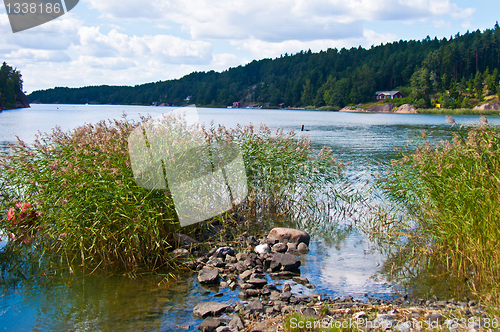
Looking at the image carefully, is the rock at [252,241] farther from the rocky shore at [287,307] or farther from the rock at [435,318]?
the rock at [435,318]

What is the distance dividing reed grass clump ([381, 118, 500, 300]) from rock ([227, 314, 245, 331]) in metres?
3.58

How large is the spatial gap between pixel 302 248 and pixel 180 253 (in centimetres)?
293

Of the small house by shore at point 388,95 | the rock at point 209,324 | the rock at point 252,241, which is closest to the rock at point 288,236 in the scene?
the rock at point 252,241

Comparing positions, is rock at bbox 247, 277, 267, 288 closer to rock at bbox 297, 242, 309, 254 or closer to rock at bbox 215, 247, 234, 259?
rock at bbox 215, 247, 234, 259

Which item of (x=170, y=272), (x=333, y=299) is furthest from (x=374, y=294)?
(x=170, y=272)

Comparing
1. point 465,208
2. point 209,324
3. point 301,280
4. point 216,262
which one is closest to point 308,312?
point 209,324

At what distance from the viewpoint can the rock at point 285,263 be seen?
25.5ft

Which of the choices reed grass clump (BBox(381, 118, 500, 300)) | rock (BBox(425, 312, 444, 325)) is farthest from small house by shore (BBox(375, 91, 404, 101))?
rock (BBox(425, 312, 444, 325))

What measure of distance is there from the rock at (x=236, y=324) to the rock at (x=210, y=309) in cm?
45

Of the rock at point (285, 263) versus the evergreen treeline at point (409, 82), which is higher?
the evergreen treeline at point (409, 82)

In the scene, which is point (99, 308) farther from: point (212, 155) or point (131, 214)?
point (212, 155)

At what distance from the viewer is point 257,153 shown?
440 inches

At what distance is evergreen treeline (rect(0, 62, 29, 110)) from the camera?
351ft

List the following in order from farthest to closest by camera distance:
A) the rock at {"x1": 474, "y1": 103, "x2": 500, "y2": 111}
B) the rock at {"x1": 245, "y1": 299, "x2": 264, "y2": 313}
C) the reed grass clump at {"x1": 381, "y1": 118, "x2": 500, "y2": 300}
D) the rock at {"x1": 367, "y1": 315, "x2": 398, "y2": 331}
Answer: the rock at {"x1": 474, "y1": 103, "x2": 500, "y2": 111} → the reed grass clump at {"x1": 381, "y1": 118, "x2": 500, "y2": 300} → the rock at {"x1": 245, "y1": 299, "x2": 264, "y2": 313} → the rock at {"x1": 367, "y1": 315, "x2": 398, "y2": 331}
